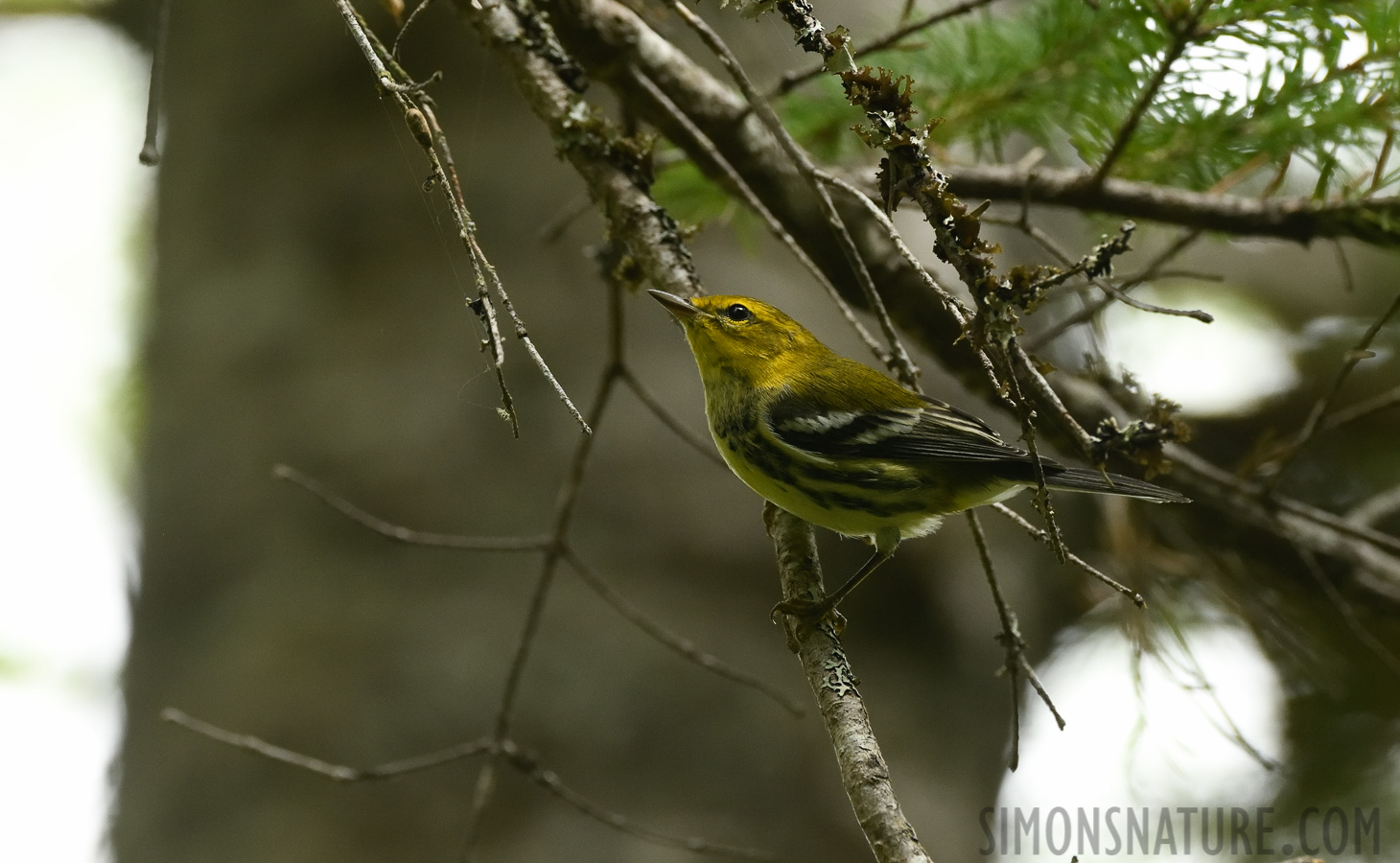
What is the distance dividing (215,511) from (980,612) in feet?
6.14

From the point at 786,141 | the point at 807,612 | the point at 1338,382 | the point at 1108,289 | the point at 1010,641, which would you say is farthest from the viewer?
the point at 1338,382

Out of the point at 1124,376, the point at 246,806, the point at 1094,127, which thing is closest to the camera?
the point at 1124,376

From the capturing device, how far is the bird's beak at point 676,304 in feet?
5.21

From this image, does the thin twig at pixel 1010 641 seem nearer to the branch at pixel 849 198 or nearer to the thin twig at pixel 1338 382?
the branch at pixel 849 198

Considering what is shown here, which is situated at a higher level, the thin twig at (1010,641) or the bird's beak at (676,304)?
the bird's beak at (676,304)

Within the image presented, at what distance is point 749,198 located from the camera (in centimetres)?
150

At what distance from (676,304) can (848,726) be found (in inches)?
30.5

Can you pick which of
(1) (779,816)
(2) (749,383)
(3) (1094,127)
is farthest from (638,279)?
(1) (779,816)

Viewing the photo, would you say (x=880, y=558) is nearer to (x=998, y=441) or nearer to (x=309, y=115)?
(x=998, y=441)

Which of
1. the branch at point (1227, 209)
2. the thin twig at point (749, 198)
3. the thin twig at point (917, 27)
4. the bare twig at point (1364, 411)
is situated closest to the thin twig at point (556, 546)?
the thin twig at point (749, 198)

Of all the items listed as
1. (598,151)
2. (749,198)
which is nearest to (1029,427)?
(749,198)

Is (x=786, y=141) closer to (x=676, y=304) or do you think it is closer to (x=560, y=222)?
(x=676, y=304)

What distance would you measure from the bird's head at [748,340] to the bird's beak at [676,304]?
0.12 meters

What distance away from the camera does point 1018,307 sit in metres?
0.82
